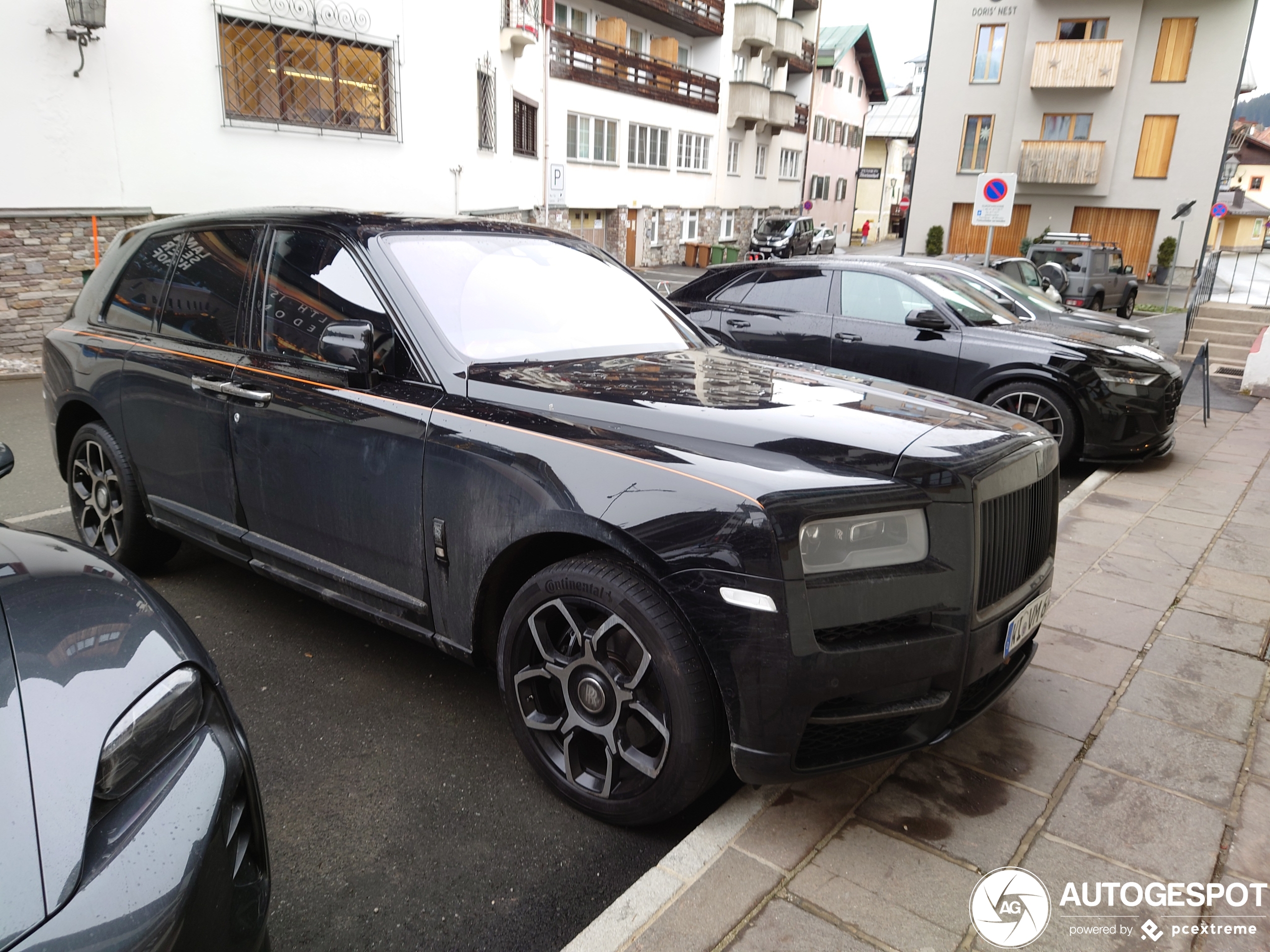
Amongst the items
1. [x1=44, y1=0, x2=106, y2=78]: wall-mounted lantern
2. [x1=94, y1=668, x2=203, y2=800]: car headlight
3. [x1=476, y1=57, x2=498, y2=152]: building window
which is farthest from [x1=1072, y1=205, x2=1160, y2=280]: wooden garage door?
[x1=94, y1=668, x2=203, y2=800]: car headlight

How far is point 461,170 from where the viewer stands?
57.1 ft

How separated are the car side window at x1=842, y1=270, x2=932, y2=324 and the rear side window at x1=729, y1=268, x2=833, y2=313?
18cm

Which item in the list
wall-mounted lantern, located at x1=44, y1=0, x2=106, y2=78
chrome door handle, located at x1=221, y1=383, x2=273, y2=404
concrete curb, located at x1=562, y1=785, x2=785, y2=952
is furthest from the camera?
wall-mounted lantern, located at x1=44, y1=0, x2=106, y2=78

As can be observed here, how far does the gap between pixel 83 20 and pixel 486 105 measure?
29.8 ft

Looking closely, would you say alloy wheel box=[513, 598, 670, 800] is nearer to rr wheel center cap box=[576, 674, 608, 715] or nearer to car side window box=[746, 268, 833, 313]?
rr wheel center cap box=[576, 674, 608, 715]

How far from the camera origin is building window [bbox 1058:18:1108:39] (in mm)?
31359

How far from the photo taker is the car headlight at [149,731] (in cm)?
153

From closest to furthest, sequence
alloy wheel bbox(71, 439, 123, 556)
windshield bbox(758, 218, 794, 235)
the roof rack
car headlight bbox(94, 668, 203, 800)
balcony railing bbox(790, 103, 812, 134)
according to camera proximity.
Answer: car headlight bbox(94, 668, 203, 800) → alloy wheel bbox(71, 439, 123, 556) → the roof rack → windshield bbox(758, 218, 794, 235) → balcony railing bbox(790, 103, 812, 134)

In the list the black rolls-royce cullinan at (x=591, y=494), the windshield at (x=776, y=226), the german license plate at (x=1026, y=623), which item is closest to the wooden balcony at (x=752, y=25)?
the windshield at (x=776, y=226)

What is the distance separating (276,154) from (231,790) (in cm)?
1427

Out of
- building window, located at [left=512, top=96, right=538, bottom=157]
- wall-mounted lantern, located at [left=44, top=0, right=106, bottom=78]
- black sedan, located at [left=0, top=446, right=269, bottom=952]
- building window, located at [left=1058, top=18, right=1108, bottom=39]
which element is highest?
building window, located at [left=1058, top=18, right=1108, bottom=39]

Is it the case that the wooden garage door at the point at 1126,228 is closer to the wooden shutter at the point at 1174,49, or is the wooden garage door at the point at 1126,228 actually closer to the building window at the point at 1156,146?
the building window at the point at 1156,146
